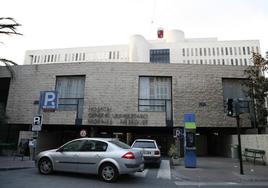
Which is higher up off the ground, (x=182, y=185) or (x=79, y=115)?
(x=79, y=115)

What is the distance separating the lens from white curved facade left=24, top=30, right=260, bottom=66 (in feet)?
242

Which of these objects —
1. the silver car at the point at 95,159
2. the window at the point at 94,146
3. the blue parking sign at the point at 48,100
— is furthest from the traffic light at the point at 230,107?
the blue parking sign at the point at 48,100

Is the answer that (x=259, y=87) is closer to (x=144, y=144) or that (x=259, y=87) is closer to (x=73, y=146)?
(x=144, y=144)

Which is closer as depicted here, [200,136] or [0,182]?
[0,182]

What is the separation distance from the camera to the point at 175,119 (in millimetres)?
16953

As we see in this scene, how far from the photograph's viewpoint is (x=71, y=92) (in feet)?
59.7

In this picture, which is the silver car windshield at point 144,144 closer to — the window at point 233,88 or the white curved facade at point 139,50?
the window at point 233,88

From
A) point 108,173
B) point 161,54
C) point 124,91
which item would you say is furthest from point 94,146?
point 161,54

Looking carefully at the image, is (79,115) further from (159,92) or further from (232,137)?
(232,137)

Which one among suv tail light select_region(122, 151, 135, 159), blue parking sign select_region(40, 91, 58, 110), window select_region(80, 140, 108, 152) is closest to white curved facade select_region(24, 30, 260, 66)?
blue parking sign select_region(40, 91, 58, 110)

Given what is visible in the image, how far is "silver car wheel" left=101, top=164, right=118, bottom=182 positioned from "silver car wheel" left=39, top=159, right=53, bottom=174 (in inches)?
91.5

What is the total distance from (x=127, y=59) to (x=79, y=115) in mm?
63670

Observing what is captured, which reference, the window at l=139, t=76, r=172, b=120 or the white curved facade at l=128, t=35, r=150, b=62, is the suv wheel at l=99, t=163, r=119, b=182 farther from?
the white curved facade at l=128, t=35, r=150, b=62

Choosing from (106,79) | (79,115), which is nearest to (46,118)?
(79,115)
